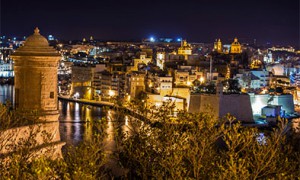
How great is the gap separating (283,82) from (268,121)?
5770 millimetres

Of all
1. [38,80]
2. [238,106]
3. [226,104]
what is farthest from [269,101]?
[38,80]

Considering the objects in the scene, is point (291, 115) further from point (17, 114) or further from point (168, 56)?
point (17, 114)

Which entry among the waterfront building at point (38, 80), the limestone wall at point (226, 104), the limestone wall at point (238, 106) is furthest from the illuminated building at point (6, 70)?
the waterfront building at point (38, 80)

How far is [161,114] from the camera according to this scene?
3582mm

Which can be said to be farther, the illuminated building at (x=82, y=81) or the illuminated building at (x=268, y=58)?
the illuminated building at (x=268, y=58)

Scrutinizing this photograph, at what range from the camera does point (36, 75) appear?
3426 mm

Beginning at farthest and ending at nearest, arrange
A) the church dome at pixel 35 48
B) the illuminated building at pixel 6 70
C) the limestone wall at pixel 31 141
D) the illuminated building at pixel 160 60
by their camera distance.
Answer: the illuminated building at pixel 6 70 < the illuminated building at pixel 160 60 < the church dome at pixel 35 48 < the limestone wall at pixel 31 141

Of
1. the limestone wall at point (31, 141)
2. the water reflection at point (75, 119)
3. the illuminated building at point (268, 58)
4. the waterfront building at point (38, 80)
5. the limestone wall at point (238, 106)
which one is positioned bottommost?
the water reflection at point (75, 119)

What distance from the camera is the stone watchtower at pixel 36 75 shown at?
3404 millimetres

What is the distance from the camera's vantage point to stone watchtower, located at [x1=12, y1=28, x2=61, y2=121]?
340 centimetres

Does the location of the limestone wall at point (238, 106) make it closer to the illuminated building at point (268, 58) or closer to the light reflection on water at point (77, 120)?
the light reflection on water at point (77, 120)

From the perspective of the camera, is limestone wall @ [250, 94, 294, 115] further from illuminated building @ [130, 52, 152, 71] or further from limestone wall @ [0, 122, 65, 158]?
limestone wall @ [0, 122, 65, 158]

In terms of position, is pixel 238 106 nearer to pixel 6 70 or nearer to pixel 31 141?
pixel 31 141

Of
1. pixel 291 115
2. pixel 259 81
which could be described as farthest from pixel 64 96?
pixel 291 115
